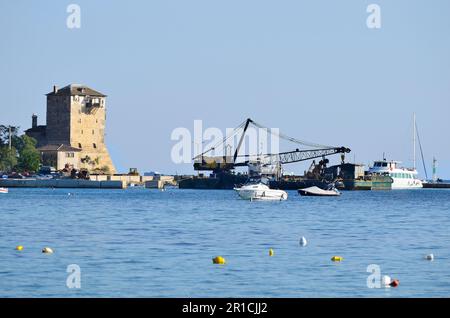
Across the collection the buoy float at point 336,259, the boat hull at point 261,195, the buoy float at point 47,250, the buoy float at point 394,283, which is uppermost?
the boat hull at point 261,195

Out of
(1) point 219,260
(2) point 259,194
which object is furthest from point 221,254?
(2) point 259,194

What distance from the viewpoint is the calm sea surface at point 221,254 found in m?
35.8

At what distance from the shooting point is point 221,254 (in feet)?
155

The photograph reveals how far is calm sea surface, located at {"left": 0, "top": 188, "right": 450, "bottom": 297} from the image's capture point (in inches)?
1410

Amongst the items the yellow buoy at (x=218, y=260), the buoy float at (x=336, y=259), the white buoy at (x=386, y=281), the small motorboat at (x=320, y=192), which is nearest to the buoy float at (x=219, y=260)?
the yellow buoy at (x=218, y=260)

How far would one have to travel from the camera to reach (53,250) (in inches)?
1928

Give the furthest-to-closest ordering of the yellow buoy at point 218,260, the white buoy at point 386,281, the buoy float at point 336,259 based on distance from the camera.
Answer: the buoy float at point 336,259 < the yellow buoy at point 218,260 < the white buoy at point 386,281

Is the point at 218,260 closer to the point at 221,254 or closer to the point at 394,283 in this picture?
the point at 221,254

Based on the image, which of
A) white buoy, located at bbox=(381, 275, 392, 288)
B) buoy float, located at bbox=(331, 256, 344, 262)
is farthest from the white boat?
white buoy, located at bbox=(381, 275, 392, 288)

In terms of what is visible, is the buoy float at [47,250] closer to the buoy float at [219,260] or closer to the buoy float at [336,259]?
the buoy float at [219,260]

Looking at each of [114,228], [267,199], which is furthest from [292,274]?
[267,199]

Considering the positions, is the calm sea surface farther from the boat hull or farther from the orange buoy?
the boat hull
